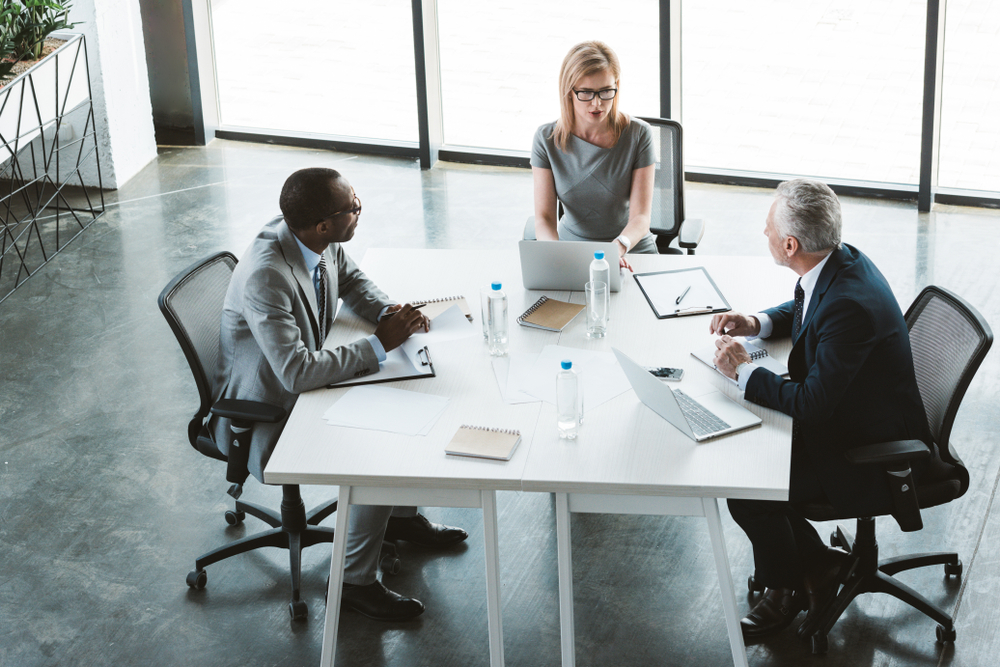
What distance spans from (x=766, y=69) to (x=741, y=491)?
468cm

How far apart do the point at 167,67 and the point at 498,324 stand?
573 centimetres

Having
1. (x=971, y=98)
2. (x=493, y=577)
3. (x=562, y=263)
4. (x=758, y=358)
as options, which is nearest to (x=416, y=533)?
(x=493, y=577)

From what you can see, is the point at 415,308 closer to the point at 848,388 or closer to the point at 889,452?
the point at 848,388

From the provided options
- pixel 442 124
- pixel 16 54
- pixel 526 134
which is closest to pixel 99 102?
pixel 16 54

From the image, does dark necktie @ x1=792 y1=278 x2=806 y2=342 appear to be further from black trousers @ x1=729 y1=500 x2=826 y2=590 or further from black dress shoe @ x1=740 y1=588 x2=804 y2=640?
black dress shoe @ x1=740 y1=588 x2=804 y2=640

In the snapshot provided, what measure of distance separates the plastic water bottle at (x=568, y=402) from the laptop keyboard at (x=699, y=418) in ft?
0.89

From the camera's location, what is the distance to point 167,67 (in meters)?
7.91

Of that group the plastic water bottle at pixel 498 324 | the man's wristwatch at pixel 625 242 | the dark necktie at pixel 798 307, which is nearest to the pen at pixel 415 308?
the plastic water bottle at pixel 498 324

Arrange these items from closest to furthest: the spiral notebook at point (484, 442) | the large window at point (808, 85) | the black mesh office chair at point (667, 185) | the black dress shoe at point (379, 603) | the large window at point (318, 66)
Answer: the spiral notebook at point (484, 442), the black dress shoe at point (379, 603), the black mesh office chair at point (667, 185), the large window at point (808, 85), the large window at point (318, 66)

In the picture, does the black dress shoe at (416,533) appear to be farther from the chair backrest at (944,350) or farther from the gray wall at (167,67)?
the gray wall at (167,67)

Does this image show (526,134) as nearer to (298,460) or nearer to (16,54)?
(16,54)

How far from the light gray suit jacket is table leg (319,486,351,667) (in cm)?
44

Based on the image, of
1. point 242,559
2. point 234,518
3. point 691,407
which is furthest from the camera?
point 234,518

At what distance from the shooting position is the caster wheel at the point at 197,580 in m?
3.36
